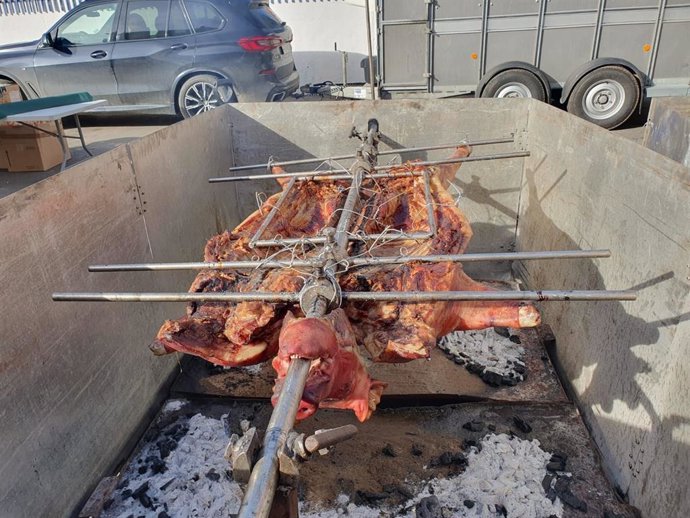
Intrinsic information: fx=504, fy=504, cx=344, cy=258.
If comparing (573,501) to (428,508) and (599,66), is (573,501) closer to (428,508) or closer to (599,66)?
(428,508)

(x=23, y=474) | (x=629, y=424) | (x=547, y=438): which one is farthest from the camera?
(x=547, y=438)

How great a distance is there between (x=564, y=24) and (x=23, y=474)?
8028 mm

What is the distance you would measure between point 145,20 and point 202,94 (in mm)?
1423

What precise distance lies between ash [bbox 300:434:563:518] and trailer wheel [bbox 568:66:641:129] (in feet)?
20.4

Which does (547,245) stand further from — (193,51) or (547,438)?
(193,51)

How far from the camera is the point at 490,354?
406cm

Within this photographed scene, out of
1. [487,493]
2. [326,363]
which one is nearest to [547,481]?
[487,493]

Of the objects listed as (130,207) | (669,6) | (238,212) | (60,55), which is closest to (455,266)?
(130,207)

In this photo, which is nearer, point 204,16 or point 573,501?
point 573,501

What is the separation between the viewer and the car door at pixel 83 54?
27.1 ft

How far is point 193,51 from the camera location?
7992 millimetres

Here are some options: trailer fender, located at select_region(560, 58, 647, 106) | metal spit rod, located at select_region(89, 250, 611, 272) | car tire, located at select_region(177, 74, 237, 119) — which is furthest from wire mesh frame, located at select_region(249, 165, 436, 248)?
car tire, located at select_region(177, 74, 237, 119)

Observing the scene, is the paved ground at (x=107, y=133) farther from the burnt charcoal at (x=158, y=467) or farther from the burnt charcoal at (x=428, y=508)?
the burnt charcoal at (x=428, y=508)

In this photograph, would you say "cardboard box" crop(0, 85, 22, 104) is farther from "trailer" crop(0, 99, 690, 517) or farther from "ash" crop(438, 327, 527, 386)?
"ash" crop(438, 327, 527, 386)
